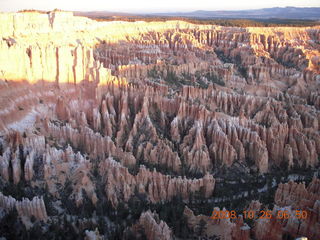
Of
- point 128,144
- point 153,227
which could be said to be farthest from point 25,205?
point 128,144

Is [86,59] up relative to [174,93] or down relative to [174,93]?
up

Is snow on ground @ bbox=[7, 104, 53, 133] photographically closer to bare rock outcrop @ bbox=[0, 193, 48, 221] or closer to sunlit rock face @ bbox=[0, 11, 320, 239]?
sunlit rock face @ bbox=[0, 11, 320, 239]

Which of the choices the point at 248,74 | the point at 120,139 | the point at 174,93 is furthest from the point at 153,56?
the point at 120,139

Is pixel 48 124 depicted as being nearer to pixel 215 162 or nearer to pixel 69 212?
pixel 69 212
